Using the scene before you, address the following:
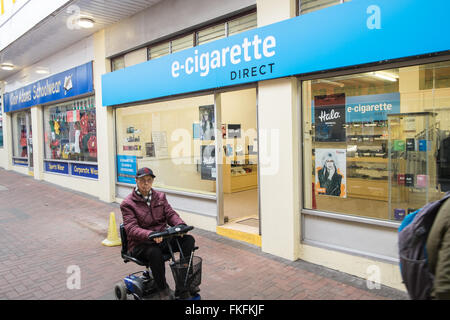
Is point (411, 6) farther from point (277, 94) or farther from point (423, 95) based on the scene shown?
point (277, 94)

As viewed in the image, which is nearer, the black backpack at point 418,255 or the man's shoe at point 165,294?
the black backpack at point 418,255

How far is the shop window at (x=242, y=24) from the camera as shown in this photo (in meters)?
5.93

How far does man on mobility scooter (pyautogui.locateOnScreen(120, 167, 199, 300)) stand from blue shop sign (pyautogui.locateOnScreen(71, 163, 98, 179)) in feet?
24.0

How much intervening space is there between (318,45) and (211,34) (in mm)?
2746

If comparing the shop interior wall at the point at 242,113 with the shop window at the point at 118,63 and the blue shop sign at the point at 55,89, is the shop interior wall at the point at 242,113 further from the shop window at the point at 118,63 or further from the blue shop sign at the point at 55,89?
the blue shop sign at the point at 55,89

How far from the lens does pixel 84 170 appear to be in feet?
37.1

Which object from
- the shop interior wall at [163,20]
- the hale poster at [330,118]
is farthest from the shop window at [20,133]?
the hale poster at [330,118]

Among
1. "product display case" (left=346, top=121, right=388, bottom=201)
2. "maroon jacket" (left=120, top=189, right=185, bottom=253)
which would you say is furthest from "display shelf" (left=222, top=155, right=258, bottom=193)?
"maroon jacket" (left=120, top=189, right=185, bottom=253)

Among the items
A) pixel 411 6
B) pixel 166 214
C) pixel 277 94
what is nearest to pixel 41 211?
pixel 166 214

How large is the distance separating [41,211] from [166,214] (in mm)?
6278

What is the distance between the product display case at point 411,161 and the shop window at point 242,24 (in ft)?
9.31

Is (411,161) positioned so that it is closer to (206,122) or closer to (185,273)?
(185,273)

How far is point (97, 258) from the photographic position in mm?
5461

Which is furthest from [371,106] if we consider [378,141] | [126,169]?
[126,169]
